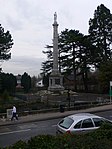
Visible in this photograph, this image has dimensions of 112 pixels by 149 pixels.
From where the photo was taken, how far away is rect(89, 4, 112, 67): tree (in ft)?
231

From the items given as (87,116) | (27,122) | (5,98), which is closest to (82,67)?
(5,98)

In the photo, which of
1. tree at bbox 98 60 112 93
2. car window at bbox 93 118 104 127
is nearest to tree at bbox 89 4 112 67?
tree at bbox 98 60 112 93

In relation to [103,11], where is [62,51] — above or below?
below

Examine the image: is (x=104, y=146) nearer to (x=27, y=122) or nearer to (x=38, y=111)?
(x=27, y=122)

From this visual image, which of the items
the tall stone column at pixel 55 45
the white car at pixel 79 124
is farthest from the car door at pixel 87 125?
the tall stone column at pixel 55 45

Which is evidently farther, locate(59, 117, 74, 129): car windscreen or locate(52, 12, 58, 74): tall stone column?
locate(52, 12, 58, 74): tall stone column

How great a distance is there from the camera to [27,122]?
26516mm

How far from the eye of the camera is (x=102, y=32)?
71.1 metres

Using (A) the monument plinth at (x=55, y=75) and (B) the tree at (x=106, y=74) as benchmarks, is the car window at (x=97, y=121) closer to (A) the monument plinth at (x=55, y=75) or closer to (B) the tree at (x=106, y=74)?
(B) the tree at (x=106, y=74)

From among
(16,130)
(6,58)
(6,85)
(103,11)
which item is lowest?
(16,130)

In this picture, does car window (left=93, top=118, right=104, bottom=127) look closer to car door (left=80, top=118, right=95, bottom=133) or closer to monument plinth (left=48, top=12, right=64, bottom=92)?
car door (left=80, top=118, right=95, bottom=133)

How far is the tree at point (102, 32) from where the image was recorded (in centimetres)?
7044

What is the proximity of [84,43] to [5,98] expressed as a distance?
3441cm

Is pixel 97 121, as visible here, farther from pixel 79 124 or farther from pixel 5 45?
pixel 5 45
